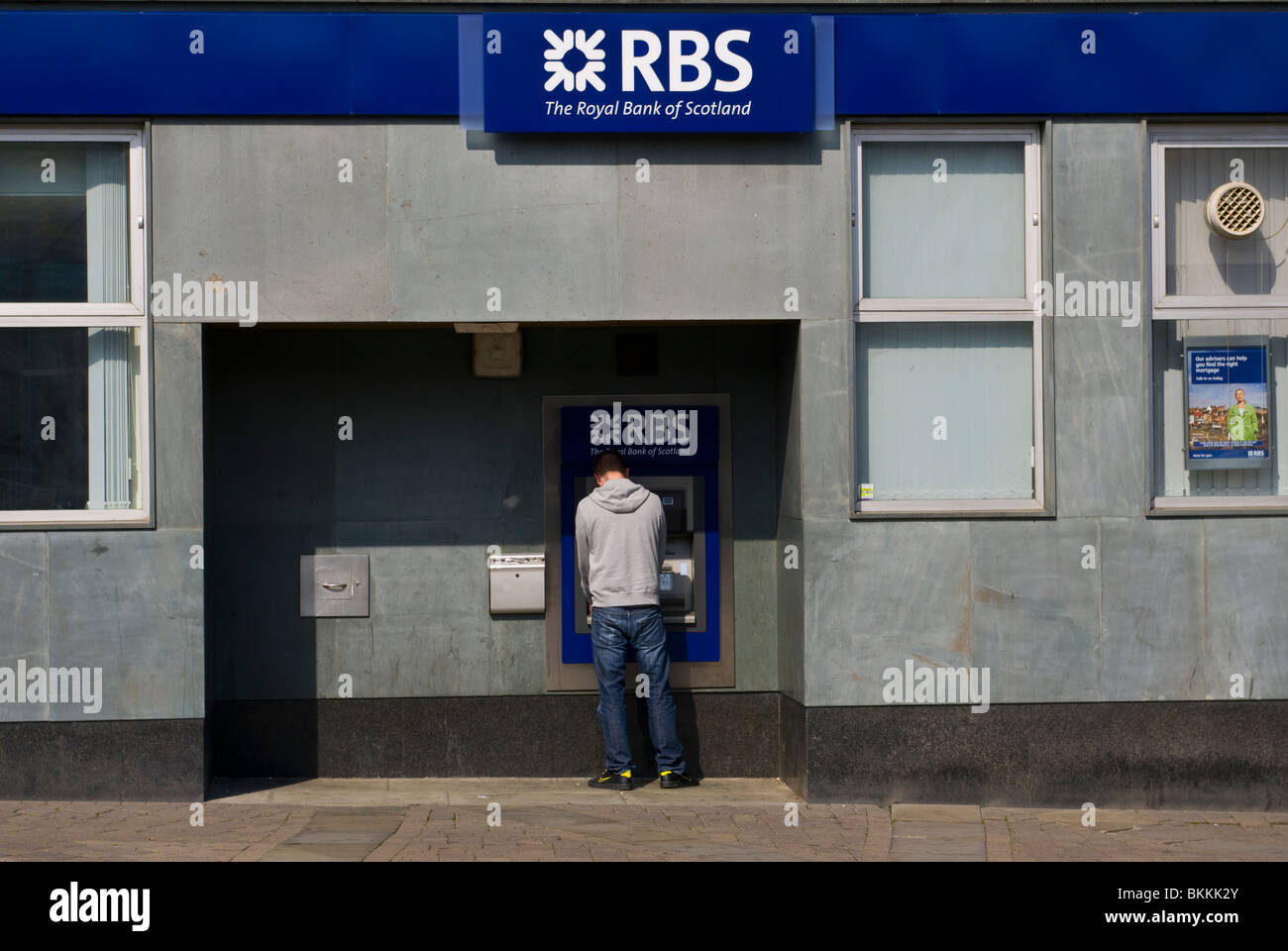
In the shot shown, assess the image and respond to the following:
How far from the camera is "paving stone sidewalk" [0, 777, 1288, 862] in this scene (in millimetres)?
7523

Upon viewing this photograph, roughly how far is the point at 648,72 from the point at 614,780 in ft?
13.6

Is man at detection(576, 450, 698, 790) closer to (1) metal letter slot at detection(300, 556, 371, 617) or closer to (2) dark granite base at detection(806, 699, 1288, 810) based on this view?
(2) dark granite base at detection(806, 699, 1288, 810)

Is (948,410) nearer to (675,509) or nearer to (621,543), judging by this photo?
(675,509)

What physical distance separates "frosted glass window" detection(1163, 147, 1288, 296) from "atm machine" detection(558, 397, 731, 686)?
2927 mm

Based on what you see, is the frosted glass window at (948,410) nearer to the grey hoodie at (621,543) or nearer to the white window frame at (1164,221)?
the white window frame at (1164,221)

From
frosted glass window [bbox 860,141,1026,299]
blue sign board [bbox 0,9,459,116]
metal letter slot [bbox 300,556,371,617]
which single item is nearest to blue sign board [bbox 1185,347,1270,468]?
frosted glass window [bbox 860,141,1026,299]

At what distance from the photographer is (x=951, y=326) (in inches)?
354

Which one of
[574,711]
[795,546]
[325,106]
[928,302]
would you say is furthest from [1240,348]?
[325,106]

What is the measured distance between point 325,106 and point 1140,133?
4.69 metres

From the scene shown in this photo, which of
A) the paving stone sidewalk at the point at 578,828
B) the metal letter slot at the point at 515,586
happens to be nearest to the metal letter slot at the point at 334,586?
the metal letter slot at the point at 515,586

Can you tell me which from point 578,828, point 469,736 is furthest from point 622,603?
point 578,828

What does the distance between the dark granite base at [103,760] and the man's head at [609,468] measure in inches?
106

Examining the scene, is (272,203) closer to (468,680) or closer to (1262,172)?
(468,680)

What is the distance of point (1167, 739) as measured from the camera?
8.74 metres
